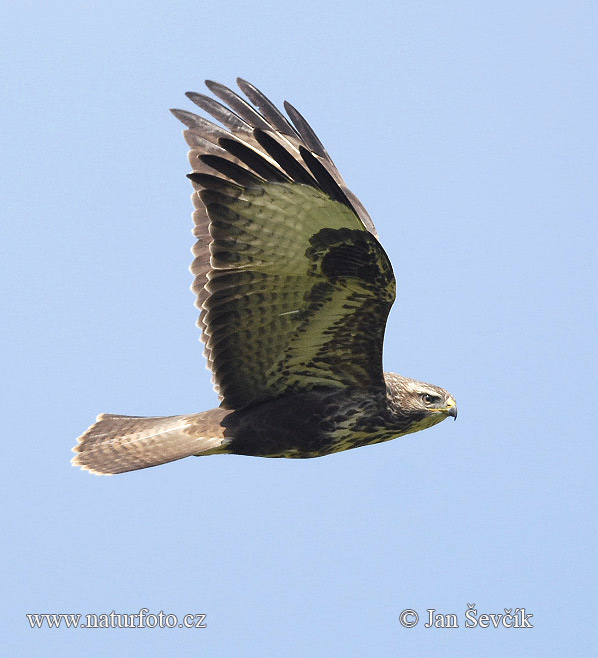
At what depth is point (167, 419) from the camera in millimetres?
8289

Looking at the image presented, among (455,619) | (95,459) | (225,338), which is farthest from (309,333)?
(455,619)

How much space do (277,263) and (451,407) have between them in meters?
1.85

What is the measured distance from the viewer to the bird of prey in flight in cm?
689

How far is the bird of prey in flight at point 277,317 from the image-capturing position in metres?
6.89

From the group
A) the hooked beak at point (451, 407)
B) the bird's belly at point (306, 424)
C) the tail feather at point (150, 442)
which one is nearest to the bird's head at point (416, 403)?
the hooked beak at point (451, 407)

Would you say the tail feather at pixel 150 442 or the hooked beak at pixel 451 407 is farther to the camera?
the hooked beak at pixel 451 407

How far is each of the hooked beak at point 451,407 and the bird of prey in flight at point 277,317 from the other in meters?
0.01

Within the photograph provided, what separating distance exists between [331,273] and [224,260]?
2.22 feet

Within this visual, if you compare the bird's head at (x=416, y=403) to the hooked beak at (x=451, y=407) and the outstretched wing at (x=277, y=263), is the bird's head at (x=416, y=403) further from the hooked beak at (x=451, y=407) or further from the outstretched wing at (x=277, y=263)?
the outstretched wing at (x=277, y=263)

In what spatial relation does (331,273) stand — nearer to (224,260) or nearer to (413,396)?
(224,260)

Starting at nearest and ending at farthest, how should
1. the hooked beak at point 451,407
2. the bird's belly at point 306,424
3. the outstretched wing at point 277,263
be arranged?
the outstretched wing at point 277,263 < the bird's belly at point 306,424 < the hooked beak at point 451,407

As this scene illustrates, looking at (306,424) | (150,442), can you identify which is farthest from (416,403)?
(150,442)

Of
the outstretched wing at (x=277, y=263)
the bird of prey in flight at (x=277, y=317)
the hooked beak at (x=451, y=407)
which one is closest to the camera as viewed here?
the outstretched wing at (x=277, y=263)

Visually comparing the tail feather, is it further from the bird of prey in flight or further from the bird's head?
the bird's head
